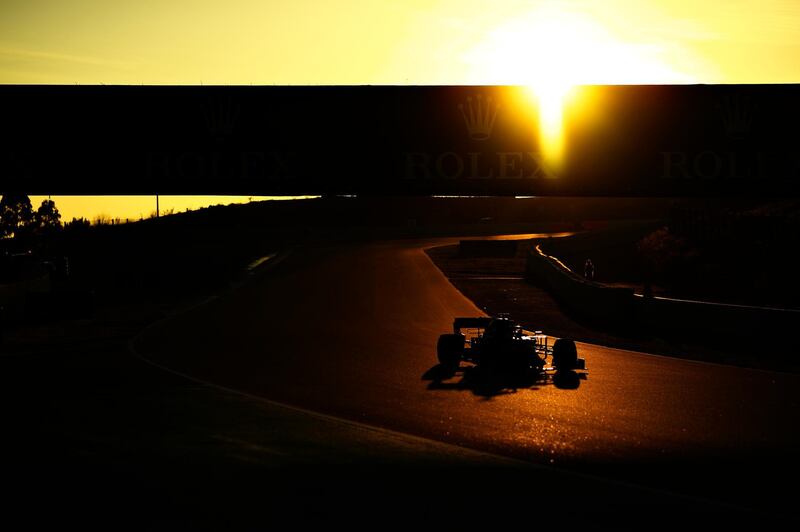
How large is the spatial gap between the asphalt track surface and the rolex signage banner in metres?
4.01

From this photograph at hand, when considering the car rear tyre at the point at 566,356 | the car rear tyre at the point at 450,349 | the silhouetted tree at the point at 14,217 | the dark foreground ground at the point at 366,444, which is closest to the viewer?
the dark foreground ground at the point at 366,444

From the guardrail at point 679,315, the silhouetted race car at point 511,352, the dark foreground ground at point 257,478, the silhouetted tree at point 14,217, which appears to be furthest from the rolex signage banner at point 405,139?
the silhouetted tree at point 14,217

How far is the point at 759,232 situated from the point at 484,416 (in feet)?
124

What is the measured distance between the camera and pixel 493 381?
793 inches

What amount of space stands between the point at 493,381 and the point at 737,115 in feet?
24.2

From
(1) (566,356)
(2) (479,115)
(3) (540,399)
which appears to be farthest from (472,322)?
(2) (479,115)

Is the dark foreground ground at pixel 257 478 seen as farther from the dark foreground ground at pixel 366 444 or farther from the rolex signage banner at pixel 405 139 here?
the rolex signage banner at pixel 405 139

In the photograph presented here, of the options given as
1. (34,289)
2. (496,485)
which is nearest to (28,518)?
(496,485)

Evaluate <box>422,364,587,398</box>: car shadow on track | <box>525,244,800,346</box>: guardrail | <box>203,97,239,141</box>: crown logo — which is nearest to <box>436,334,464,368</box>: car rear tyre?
<box>422,364,587,398</box>: car shadow on track

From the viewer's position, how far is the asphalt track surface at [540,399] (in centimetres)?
1252

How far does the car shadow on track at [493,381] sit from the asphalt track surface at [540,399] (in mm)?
84

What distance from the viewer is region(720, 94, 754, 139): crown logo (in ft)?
A: 67.7

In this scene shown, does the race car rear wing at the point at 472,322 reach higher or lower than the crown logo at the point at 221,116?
lower

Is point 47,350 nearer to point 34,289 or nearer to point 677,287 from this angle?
point 34,289
